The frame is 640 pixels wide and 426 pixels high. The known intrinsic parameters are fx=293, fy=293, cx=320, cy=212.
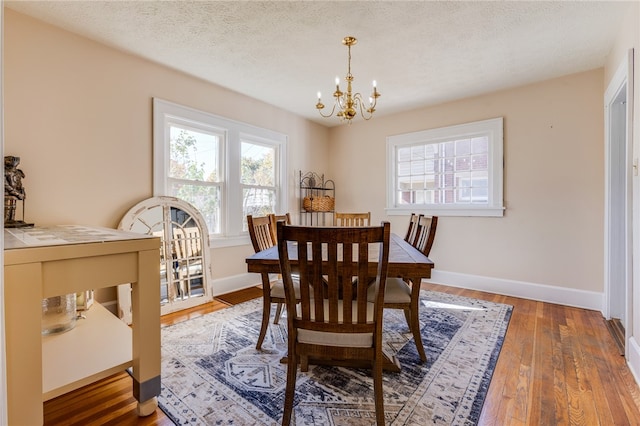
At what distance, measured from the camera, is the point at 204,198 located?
3.42 metres

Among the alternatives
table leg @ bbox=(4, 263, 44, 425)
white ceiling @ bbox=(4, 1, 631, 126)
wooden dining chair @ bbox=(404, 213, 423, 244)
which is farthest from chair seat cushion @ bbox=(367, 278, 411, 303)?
white ceiling @ bbox=(4, 1, 631, 126)

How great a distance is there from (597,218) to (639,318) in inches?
61.2

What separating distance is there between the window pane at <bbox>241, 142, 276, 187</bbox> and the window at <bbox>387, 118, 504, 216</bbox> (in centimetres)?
175

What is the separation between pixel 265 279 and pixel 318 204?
93.1 inches

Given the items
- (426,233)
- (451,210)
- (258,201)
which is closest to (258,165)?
(258,201)

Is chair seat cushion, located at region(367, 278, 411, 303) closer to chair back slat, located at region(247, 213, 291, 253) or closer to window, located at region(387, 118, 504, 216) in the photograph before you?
chair back slat, located at region(247, 213, 291, 253)

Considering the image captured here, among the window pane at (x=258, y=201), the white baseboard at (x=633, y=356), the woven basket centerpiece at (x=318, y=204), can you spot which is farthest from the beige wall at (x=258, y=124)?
the white baseboard at (x=633, y=356)

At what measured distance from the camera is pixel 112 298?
260cm

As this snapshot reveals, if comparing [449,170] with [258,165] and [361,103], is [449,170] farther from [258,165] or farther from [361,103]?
[258,165]

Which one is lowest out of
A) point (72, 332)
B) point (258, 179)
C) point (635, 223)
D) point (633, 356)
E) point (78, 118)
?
point (633, 356)

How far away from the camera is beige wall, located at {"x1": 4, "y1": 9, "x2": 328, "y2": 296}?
218 cm

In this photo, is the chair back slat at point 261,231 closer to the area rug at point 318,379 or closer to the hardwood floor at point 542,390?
the area rug at point 318,379

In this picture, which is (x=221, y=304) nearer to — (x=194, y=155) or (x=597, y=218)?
(x=194, y=155)

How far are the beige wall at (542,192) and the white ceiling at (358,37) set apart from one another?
283 mm
